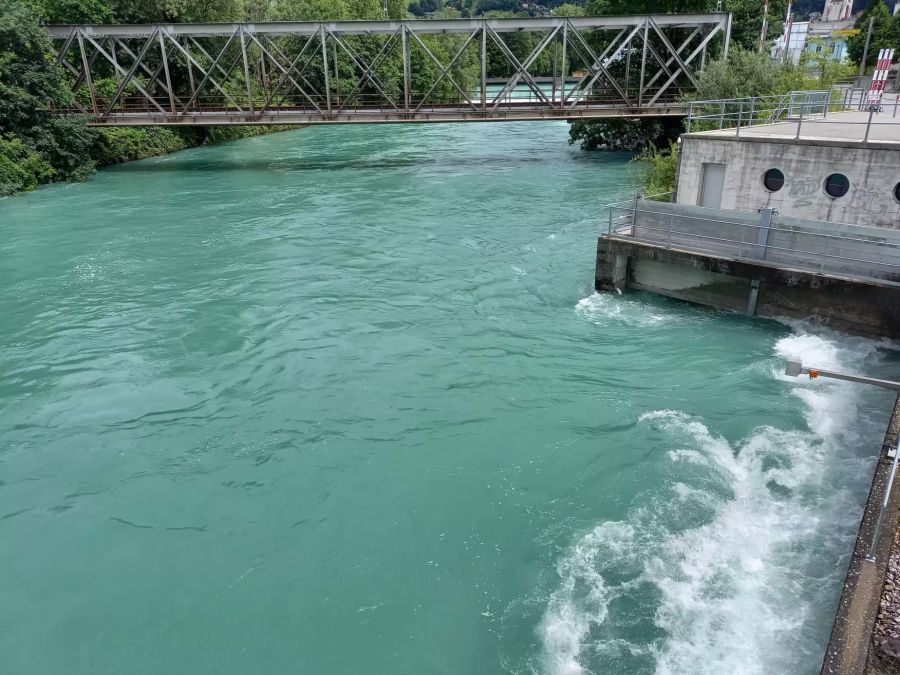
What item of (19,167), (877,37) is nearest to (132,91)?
(19,167)

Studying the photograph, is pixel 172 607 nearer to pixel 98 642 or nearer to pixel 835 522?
pixel 98 642

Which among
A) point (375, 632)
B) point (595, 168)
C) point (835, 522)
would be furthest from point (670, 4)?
point (375, 632)

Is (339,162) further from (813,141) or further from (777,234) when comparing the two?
(777,234)

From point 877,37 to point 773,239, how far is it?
252 ft

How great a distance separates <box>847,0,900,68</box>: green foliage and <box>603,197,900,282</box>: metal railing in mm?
68146

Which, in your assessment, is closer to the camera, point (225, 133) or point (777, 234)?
point (777, 234)

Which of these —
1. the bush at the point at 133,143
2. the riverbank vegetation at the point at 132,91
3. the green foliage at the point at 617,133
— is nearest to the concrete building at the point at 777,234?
the riverbank vegetation at the point at 132,91

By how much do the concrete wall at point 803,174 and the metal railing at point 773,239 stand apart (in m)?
1.81

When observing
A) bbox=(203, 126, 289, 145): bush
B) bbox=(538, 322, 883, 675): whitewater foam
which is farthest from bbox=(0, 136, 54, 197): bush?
bbox=(538, 322, 883, 675): whitewater foam

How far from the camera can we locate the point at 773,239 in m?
16.9

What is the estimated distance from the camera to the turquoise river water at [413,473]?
884 cm

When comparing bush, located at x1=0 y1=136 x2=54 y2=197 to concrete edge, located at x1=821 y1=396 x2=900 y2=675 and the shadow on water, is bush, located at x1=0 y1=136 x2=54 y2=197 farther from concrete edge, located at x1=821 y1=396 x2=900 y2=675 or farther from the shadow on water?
concrete edge, located at x1=821 y1=396 x2=900 y2=675

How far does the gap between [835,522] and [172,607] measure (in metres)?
9.35

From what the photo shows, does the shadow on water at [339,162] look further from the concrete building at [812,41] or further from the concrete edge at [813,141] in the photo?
the concrete edge at [813,141]
